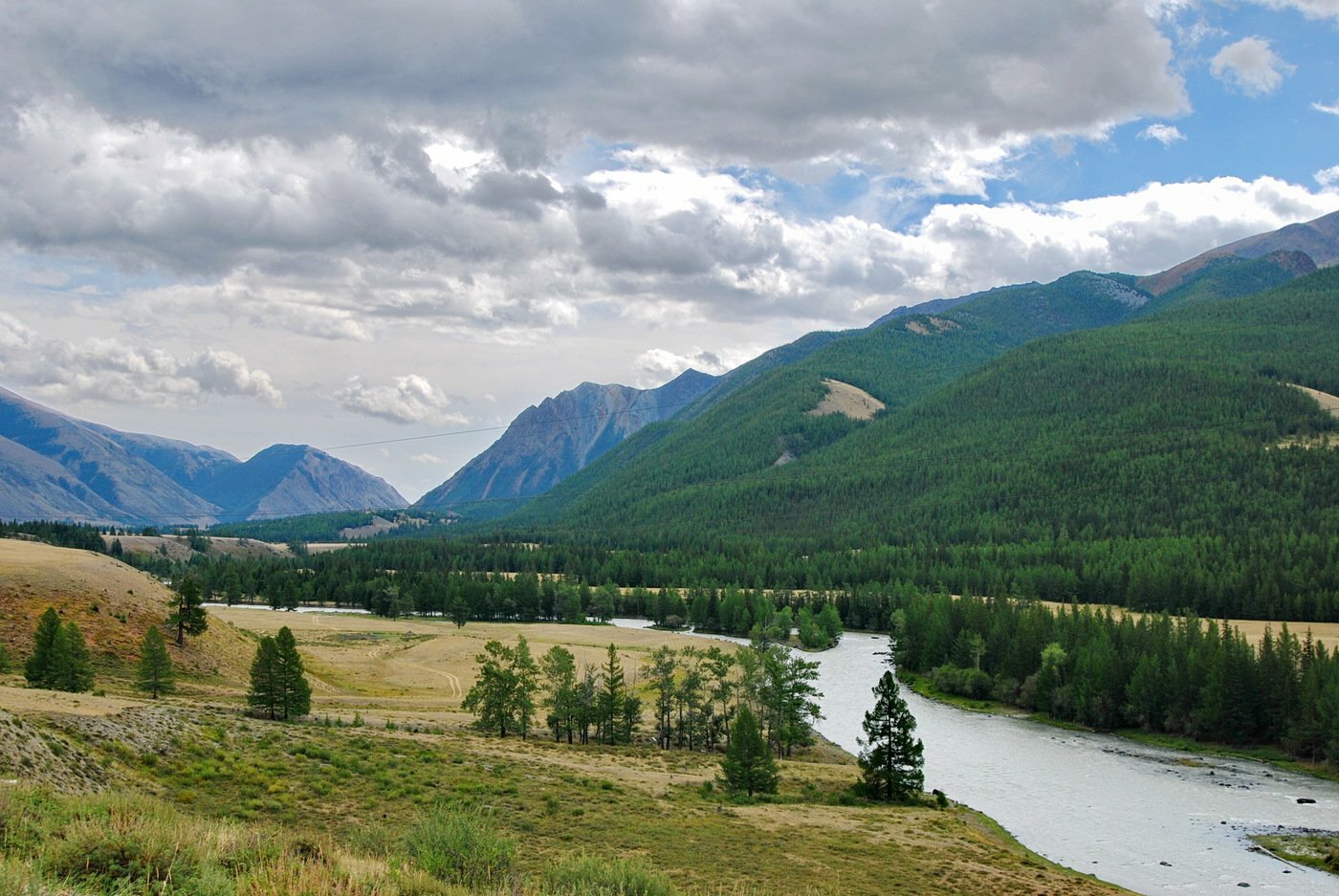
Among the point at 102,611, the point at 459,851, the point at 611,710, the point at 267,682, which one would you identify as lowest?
the point at 611,710

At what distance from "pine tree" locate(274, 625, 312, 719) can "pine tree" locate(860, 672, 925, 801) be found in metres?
36.5

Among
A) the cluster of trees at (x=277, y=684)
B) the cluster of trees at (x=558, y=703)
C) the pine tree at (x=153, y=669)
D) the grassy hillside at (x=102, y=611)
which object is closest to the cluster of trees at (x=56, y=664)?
the pine tree at (x=153, y=669)

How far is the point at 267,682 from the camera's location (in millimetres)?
59844

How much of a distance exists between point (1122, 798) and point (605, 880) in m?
55.6

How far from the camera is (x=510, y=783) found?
47906 mm

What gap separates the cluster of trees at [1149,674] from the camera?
78.2 metres

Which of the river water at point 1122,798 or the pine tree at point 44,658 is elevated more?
the pine tree at point 44,658

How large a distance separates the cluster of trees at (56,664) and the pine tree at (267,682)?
9613 millimetres

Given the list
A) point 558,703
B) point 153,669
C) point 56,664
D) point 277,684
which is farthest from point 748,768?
point 56,664

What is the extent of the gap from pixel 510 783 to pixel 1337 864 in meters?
43.4

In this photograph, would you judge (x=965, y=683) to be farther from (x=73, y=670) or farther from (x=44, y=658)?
(x=44, y=658)

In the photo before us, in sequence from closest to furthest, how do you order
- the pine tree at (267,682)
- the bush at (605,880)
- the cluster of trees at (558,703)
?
the bush at (605,880) → the pine tree at (267,682) → the cluster of trees at (558,703)

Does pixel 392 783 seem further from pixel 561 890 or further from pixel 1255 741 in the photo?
pixel 1255 741

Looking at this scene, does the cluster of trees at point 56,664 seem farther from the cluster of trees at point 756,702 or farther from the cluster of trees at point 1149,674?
the cluster of trees at point 1149,674
